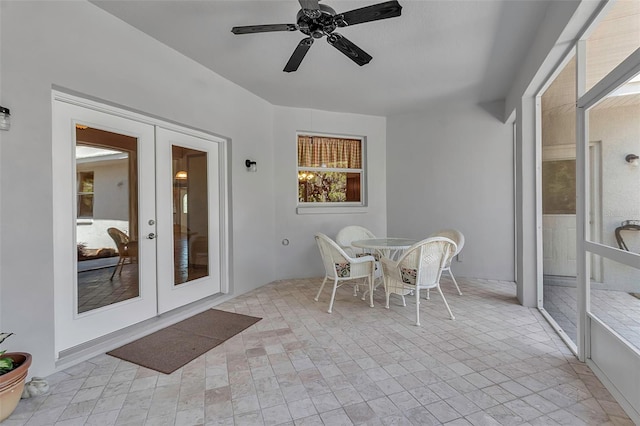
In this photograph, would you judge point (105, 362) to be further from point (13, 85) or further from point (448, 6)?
point (448, 6)

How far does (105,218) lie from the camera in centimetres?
265

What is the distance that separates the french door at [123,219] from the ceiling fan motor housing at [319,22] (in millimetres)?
1775

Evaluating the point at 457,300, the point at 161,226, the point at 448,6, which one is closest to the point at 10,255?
the point at 161,226

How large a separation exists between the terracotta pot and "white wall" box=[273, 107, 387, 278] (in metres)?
3.26

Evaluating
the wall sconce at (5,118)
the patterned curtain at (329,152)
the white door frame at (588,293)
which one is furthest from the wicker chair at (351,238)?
the wall sconce at (5,118)

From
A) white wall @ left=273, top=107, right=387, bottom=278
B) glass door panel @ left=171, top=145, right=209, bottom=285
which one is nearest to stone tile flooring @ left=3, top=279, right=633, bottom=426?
glass door panel @ left=171, top=145, right=209, bottom=285

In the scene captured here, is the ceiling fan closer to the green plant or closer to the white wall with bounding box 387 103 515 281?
the green plant

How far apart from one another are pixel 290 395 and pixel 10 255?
198cm

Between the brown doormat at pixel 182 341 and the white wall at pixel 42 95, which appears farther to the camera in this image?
the brown doormat at pixel 182 341

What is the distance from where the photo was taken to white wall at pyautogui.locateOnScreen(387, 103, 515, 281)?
4.63m

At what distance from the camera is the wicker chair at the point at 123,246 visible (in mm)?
2734

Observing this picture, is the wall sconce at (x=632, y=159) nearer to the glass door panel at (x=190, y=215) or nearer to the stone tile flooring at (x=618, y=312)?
the stone tile flooring at (x=618, y=312)

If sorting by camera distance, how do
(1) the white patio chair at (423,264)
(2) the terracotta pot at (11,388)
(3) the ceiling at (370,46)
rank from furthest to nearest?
(1) the white patio chair at (423,264)
(3) the ceiling at (370,46)
(2) the terracotta pot at (11,388)

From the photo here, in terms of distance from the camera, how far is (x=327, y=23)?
2.18 metres
